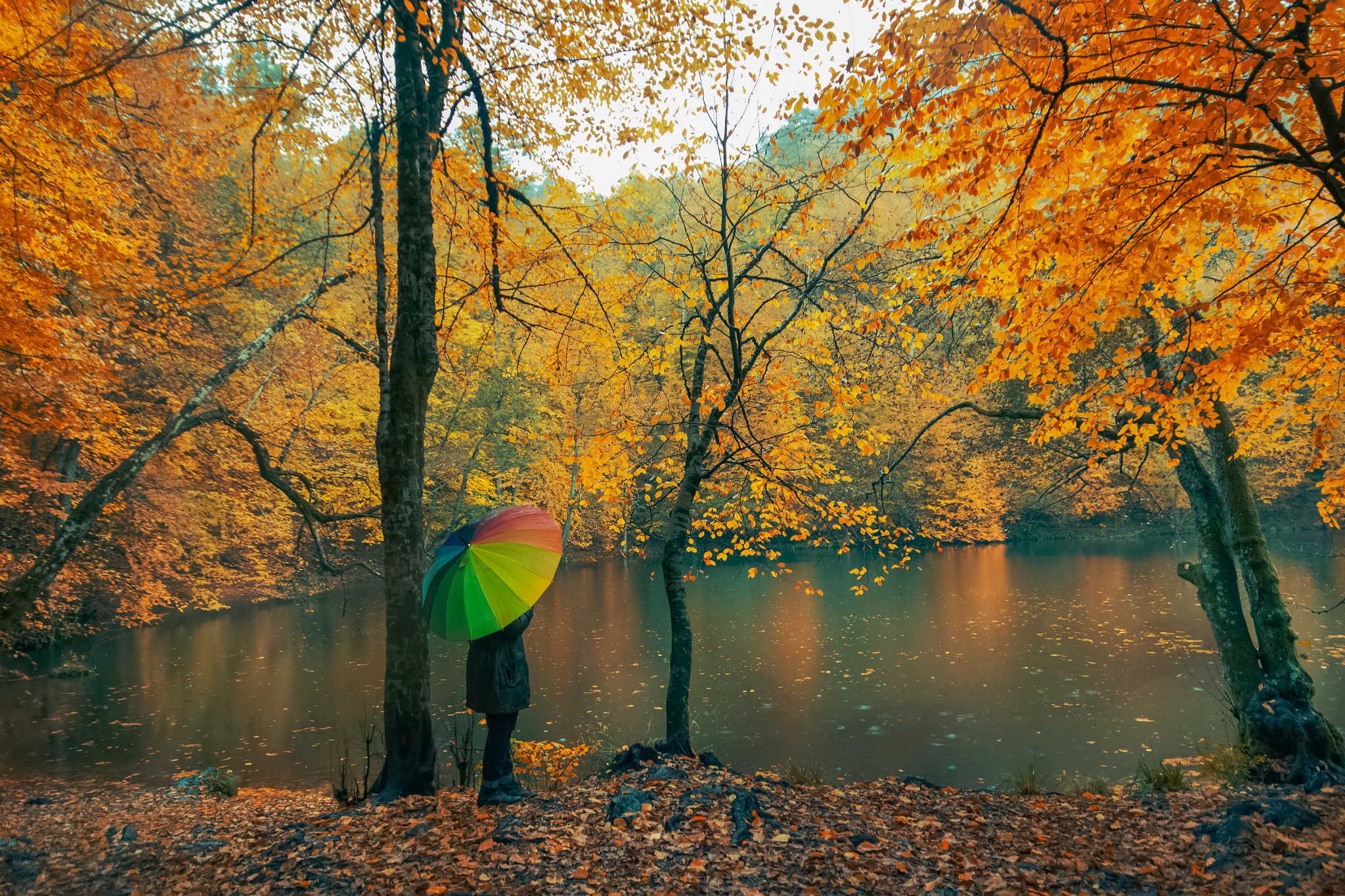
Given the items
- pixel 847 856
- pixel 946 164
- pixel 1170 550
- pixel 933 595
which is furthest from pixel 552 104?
pixel 1170 550

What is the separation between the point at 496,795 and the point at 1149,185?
18.2 ft

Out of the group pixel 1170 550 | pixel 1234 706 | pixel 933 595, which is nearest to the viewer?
pixel 1234 706

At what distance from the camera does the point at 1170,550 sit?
2320 centimetres

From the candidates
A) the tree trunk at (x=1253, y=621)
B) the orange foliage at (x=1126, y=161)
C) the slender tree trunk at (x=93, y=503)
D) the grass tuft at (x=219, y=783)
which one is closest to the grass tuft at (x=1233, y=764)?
the tree trunk at (x=1253, y=621)

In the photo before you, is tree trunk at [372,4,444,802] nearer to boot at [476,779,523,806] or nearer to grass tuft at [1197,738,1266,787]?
boot at [476,779,523,806]

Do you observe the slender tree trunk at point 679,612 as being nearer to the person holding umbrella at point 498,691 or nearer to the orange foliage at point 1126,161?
the person holding umbrella at point 498,691

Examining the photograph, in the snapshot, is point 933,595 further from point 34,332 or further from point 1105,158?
point 34,332

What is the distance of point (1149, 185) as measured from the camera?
3.81 m

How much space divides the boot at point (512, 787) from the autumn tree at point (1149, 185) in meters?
4.29

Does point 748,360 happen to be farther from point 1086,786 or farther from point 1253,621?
point 1253,621

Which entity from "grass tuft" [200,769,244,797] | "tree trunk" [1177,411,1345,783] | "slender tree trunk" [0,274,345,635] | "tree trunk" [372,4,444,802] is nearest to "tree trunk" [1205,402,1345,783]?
"tree trunk" [1177,411,1345,783]

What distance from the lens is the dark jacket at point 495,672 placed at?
13.0 feet

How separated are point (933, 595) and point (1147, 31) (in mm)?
15506

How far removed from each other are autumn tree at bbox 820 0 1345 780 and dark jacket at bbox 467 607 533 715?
3.65 meters
